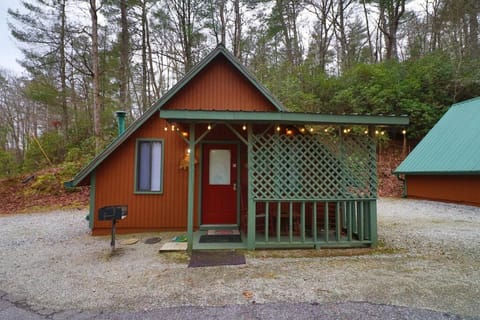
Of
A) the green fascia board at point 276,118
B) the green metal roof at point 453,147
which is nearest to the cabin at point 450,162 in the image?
the green metal roof at point 453,147

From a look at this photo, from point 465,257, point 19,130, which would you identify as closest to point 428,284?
point 465,257

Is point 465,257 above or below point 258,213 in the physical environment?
below

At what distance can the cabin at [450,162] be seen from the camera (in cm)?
826

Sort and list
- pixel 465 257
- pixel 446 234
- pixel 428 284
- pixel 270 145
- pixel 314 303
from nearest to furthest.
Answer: pixel 314 303
pixel 428 284
pixel 465 257
pixel 270 145
pixel 446 234

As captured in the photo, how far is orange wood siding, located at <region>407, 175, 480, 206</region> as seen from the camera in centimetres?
823

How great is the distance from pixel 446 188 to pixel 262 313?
10306mm

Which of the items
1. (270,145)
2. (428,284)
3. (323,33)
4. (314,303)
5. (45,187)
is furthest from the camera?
(323,33)

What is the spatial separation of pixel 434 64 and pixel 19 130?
87.2 feet

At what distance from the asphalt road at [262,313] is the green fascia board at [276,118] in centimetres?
280

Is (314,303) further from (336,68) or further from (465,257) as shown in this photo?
(336,68)

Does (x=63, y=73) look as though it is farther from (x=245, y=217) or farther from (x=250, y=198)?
(x=250, y=198)

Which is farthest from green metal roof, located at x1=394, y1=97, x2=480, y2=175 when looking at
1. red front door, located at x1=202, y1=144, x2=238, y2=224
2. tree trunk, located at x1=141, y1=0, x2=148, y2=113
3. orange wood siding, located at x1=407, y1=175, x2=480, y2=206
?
tree trunk, located at x1=141, y1=0, x2=148, y2=113

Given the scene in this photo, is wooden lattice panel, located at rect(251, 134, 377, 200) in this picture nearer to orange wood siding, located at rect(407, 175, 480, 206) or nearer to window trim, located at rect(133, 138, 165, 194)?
window trim, located at rect(133, 138, 165, 194)

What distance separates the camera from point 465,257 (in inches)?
156
